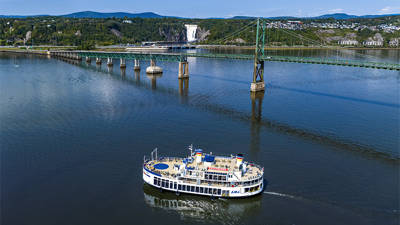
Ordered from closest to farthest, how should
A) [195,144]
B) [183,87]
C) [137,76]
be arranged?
[195,144] < [183,87] < [137,76]

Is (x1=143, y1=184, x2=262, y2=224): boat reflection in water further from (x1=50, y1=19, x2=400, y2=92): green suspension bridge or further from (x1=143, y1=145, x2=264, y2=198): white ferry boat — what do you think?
(x1=50, y1=19, x2=400, y2=92): green suspension bridge

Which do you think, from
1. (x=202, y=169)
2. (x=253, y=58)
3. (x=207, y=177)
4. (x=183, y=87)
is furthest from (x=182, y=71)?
(x=207, y=177)

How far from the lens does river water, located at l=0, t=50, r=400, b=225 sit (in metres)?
36.2

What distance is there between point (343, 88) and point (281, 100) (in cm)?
2855

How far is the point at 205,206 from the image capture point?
3791cm

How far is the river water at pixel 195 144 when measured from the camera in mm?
36188

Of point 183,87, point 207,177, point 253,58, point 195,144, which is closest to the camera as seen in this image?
point 207,177

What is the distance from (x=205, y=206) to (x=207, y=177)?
3532 mm

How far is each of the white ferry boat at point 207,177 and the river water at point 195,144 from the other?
1109 mm

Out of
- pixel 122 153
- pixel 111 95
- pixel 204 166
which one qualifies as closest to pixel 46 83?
pixel 111 95

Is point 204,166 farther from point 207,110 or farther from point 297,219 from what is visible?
point 207,110

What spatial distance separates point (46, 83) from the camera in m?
A: 108

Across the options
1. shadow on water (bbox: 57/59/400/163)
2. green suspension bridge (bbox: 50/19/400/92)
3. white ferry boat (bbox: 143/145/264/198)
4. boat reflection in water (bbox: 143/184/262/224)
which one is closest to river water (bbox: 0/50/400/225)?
boat reflection in water (bbox: 143/184/262/224)

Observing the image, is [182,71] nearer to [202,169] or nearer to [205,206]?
[202,169]
